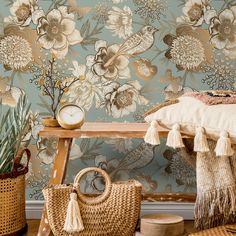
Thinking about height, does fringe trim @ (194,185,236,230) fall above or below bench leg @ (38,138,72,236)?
below

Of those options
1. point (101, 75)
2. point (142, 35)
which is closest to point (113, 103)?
point (101, 75)

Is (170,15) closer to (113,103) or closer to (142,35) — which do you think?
(142,35)

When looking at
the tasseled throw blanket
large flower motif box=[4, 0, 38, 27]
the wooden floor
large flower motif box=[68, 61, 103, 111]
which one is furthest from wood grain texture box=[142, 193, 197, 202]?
large flower motif box=[4, 0, 38, 27]

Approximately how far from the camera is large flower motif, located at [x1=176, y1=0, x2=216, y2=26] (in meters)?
2.85

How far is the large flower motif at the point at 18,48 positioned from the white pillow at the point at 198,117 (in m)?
0.81

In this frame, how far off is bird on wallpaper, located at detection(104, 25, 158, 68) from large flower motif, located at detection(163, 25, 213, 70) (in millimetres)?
80

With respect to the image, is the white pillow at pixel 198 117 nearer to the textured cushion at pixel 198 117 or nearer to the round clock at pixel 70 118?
the textured cushion at pixel 198 117

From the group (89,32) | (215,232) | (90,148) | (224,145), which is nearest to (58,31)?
(89,32)

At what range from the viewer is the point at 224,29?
287 centimetres

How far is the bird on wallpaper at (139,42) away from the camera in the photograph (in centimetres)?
287

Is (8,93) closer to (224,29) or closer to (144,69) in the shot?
(144,69)

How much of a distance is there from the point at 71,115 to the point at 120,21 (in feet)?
2.13

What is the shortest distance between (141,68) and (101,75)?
0.22 meters

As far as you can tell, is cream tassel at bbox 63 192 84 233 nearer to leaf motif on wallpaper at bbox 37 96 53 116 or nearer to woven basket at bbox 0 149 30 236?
woven basket at bbox 0 149 30 236
